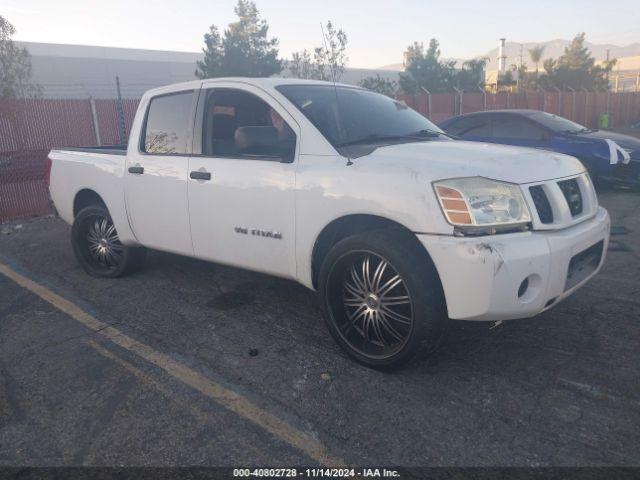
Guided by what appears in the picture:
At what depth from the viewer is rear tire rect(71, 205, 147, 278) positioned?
16.9 feet

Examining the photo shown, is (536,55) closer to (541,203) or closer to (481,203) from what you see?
(541,203)

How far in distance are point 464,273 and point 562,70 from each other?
47786mm

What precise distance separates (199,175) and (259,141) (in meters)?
0.69

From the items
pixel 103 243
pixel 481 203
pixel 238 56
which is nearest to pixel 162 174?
pixel 103 243

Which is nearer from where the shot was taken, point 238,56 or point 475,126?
point 475,126

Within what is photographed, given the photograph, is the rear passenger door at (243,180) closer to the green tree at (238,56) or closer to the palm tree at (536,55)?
the green tree at (238,56)

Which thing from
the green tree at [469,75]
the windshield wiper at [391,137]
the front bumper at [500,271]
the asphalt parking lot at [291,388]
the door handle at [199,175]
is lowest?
the asphalt parking lot at [291,388]

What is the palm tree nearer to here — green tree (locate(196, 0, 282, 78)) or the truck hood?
green tree (locate(196, 0, 282, 78))

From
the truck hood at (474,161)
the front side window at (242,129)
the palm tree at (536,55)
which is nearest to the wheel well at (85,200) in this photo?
the front side window at (242,129)

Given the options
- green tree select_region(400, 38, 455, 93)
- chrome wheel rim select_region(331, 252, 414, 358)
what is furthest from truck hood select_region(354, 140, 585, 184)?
green tree select_region(400, 38, 455, 93)

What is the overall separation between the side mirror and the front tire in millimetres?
934

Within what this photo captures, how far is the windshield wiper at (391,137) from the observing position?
11.7 feet

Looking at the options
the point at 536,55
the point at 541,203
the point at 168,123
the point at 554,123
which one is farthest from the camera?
the point at 536,55

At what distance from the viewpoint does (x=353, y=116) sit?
3.87 m
